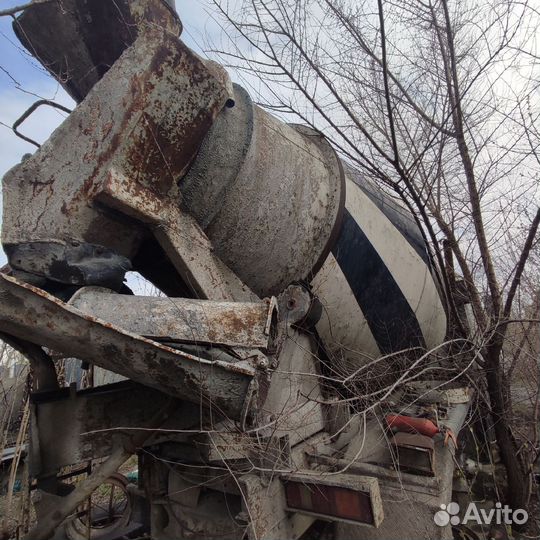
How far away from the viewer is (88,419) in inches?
76.8

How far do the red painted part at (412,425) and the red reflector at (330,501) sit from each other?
0.67 m

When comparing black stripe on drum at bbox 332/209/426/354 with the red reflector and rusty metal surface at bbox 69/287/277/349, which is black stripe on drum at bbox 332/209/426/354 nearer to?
rusty metal surface at bbox 69/287/277/349

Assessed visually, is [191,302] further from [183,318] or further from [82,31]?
[82,31]

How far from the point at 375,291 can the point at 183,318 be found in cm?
145

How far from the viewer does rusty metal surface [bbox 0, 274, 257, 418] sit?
1538 millimetres

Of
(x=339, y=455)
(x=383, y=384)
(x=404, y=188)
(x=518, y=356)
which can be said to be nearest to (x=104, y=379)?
(x=339, y=455)

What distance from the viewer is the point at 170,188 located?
1967 mm

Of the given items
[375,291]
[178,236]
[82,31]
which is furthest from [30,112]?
[375,291]

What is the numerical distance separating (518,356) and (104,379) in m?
3.10

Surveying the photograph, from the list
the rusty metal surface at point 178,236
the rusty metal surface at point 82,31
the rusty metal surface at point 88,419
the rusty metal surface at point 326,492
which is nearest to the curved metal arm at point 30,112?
the rusty metal surface at point 82,31

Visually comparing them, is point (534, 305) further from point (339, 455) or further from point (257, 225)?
point (257, 225)

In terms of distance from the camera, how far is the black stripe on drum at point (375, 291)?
2549 millimetres

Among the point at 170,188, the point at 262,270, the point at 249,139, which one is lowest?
the point at 262,270

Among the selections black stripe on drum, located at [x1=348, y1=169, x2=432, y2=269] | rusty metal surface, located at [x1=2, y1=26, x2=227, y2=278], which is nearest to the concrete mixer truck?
rusty metal surface, located at [x1=2, y1=26, x2=227, y2=278]
